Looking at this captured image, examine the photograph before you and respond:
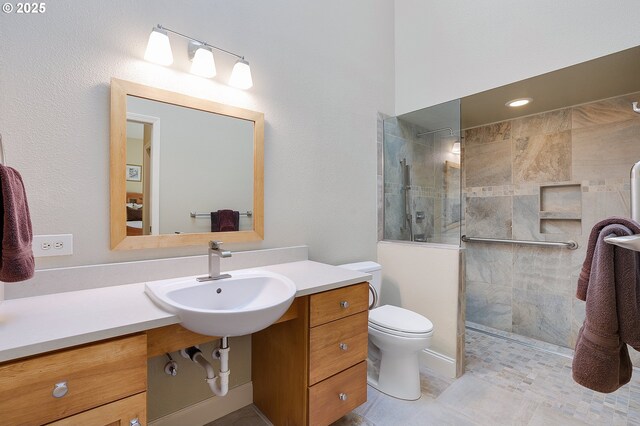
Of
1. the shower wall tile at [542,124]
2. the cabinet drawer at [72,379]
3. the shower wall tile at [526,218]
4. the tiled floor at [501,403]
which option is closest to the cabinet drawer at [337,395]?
the tiled floor at [501,403]

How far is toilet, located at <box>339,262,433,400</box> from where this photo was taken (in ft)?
5.71

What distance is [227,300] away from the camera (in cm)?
136

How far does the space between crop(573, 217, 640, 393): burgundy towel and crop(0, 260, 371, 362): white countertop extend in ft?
2.96

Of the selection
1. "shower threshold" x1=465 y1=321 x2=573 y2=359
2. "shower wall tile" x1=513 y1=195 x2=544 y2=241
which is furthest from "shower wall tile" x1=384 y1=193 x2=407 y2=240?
"shower threshold" x1=465 y1=321 x2=573 y2=359

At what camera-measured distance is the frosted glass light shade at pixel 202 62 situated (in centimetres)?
149

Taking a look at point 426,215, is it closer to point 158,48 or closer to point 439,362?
point 439,362

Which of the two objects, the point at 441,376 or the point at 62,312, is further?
the point at 441,376

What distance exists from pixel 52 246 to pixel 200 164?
2.32 ft

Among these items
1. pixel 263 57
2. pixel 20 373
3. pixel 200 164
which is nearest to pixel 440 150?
pixel 263 57

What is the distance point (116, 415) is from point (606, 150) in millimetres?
3282

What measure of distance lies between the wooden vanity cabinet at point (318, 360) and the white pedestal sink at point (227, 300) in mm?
183

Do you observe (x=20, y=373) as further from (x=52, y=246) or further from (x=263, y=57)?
(x=263, y=57)

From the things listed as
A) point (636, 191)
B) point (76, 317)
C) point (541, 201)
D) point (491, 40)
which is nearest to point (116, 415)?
point (76, 317)

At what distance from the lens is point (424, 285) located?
87.4 inches
